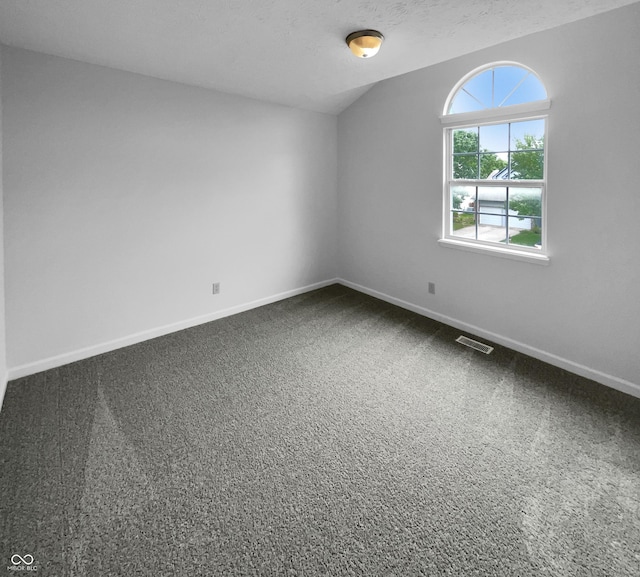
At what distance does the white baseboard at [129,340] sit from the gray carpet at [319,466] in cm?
10

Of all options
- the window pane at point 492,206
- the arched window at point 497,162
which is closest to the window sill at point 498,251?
the arched window at point 497,162

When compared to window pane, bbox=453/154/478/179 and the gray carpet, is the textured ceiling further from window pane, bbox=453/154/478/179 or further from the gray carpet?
the gray carpet

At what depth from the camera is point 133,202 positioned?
10.7ft

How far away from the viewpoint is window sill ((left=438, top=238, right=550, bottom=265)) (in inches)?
118

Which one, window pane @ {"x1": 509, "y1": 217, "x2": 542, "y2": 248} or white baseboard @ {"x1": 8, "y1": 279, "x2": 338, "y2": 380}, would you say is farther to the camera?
window pane @ {"x1": 509, "y1": 217, "x2": 542, "y2": 248}

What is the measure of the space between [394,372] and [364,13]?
2.38 meters

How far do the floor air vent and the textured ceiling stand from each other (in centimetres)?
233

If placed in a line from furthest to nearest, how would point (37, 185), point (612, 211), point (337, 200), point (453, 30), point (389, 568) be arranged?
point (337, 200), point (37, 185), point (612, 211), point (453, 30), point (389, 568)

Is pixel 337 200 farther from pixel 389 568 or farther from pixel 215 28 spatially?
pixel 389 568

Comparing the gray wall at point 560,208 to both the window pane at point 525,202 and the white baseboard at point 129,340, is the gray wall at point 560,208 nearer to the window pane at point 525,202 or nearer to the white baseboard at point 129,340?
the window pane at point 525,202

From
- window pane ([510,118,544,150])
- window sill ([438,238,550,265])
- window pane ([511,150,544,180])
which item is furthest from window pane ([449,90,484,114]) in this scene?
window sill ([438,238,550,265])

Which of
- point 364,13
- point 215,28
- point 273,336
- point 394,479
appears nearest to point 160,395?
point 273,336

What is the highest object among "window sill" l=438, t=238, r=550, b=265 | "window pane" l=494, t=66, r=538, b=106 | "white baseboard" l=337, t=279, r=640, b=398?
"window pane" l=494, t=66, r=538, b=106

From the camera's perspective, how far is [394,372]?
9.58ft
